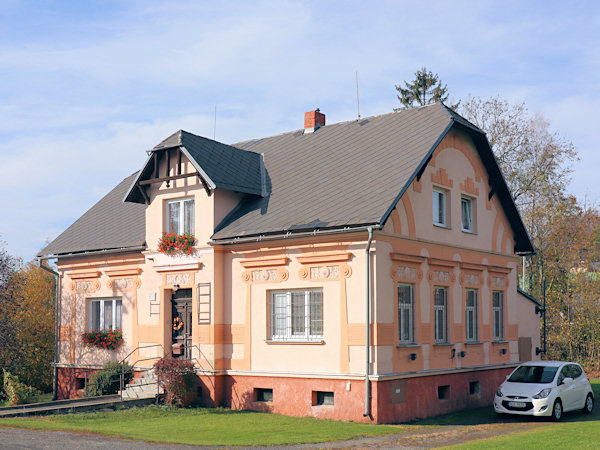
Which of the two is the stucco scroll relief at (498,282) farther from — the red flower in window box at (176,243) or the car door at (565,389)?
the red flower in window box at (176,243)

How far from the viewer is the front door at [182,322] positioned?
21094mm

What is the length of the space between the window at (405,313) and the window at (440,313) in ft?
4.19

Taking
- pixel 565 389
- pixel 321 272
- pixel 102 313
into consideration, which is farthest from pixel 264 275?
pixel 565 389

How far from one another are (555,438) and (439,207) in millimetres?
8072

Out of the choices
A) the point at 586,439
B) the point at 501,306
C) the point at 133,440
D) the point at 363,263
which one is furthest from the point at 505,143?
the point at 133,440

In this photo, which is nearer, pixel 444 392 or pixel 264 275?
pixel 264 275

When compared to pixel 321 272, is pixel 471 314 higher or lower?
lower

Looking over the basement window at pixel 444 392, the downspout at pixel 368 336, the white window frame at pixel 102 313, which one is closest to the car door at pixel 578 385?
the basement window at pixel 444 392

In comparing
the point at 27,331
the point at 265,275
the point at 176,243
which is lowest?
the point at 27,331

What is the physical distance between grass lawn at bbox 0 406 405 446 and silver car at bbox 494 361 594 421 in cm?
374

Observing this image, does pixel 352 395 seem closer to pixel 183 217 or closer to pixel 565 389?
pixel 565 389

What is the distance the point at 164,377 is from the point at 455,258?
9.03m

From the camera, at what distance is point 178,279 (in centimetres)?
2123

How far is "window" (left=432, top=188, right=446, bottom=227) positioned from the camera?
20.8m
